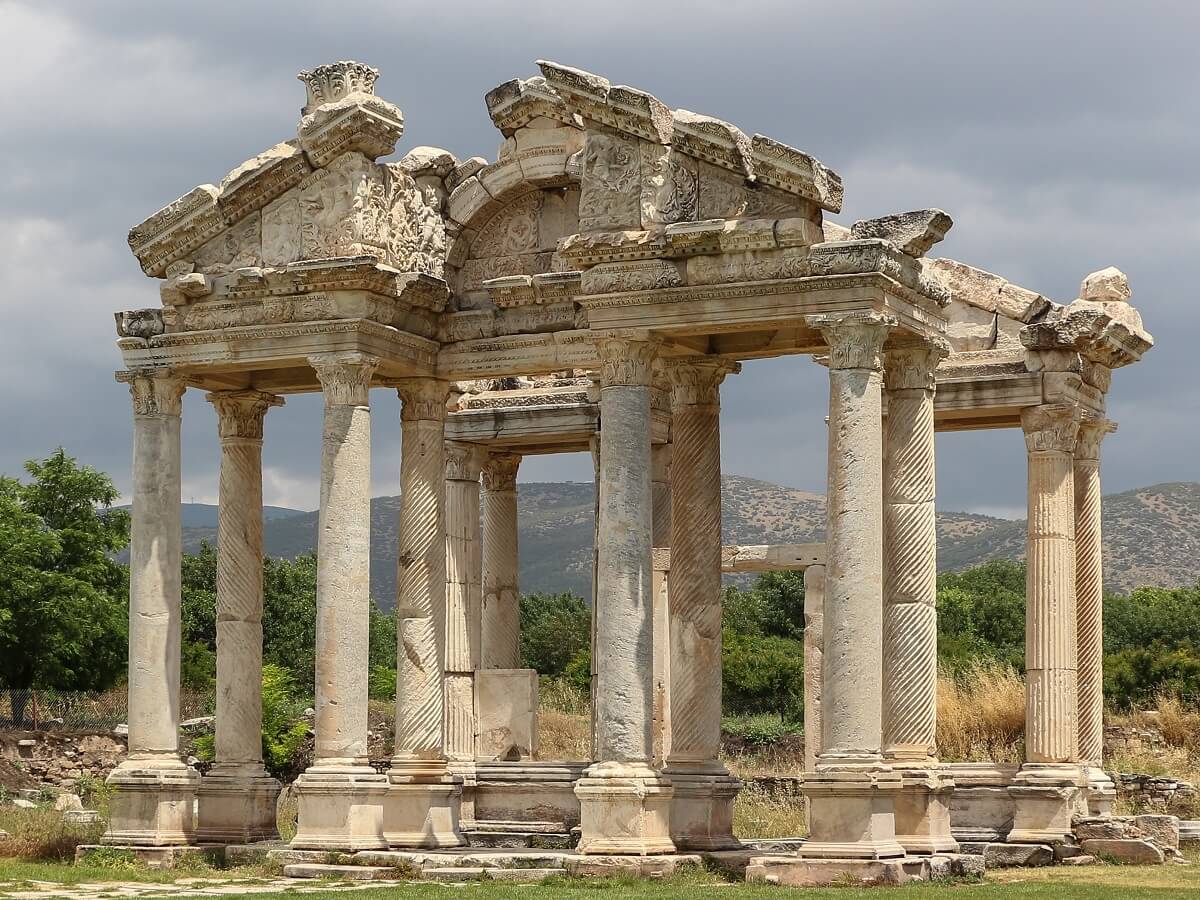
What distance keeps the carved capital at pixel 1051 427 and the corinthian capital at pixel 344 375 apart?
976 cm

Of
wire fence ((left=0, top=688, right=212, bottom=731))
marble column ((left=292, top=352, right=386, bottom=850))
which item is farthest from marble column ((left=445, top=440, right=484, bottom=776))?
wire fence ((left=0, top=688, right=212, bottom=731))

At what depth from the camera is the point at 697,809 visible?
24.3 meters

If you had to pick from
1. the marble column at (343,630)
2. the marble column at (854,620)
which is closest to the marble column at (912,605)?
the marble column at (854,620)

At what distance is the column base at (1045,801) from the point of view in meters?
27.4

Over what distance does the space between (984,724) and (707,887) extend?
610 inches

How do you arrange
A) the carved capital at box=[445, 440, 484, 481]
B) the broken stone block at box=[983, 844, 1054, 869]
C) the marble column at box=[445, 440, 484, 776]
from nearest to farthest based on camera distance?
the broken stone block at box=[983, 844, 1054, 869] < the marble column at box=[445, 440, 484, 776] < the carved capital at box=[445, 440, 484, 481]

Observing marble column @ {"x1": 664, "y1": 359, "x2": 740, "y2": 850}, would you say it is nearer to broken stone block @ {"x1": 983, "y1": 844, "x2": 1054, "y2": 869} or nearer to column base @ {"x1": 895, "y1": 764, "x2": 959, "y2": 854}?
column base @ {"x1": 895, "y1": 764, "x2": 959, "y2": 854}

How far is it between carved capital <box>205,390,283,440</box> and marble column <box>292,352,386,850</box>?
2.52 m

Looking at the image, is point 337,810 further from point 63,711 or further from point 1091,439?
point 63,711

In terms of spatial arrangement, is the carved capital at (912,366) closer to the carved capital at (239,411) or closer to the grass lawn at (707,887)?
the grass lawn at (707,887)

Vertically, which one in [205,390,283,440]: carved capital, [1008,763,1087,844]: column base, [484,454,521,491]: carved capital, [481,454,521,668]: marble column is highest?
[205,390,283,440]: carved capital

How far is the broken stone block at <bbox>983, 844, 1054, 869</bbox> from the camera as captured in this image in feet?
86.5

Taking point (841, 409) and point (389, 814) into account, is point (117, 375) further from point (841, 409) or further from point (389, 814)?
point (841, 409)

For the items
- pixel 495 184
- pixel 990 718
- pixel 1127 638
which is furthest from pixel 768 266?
pixel 1127 638
